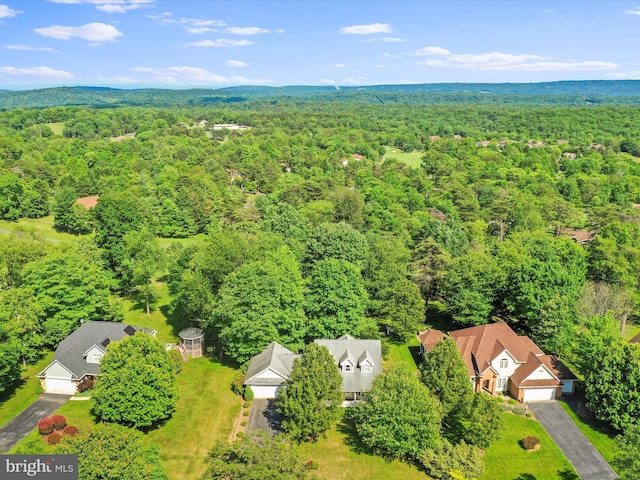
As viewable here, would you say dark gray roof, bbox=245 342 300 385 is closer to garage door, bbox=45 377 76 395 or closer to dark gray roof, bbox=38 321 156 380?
dark gray roof, bbox=38 321 156 380

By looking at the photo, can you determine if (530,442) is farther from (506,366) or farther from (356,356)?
(356,356)

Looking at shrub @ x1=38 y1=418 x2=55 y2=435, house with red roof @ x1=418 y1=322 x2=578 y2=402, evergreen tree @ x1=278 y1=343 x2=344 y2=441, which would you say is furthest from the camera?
house with red roof @ x1=418 y1=322 x2=578 y2=402

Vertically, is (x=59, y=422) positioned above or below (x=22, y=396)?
above

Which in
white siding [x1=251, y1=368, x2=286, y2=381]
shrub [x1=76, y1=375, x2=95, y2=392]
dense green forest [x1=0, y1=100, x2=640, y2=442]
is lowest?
shrub [x1=76, y1=375, x2=95, y2=392]

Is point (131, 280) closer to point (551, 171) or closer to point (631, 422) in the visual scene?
point (631, 422)

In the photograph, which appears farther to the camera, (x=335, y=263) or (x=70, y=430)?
(x=335, y=263)

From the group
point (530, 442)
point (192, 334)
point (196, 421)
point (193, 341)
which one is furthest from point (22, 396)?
point (530, 442)

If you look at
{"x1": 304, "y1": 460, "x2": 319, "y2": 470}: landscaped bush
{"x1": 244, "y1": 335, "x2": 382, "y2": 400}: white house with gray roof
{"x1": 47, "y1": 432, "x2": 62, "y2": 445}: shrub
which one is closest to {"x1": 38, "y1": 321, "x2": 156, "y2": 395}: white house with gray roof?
{"x1": 47, "y1": 432, "x2": 62, "y2": 445}: shrub

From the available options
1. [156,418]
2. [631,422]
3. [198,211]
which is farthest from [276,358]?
[198,211]
